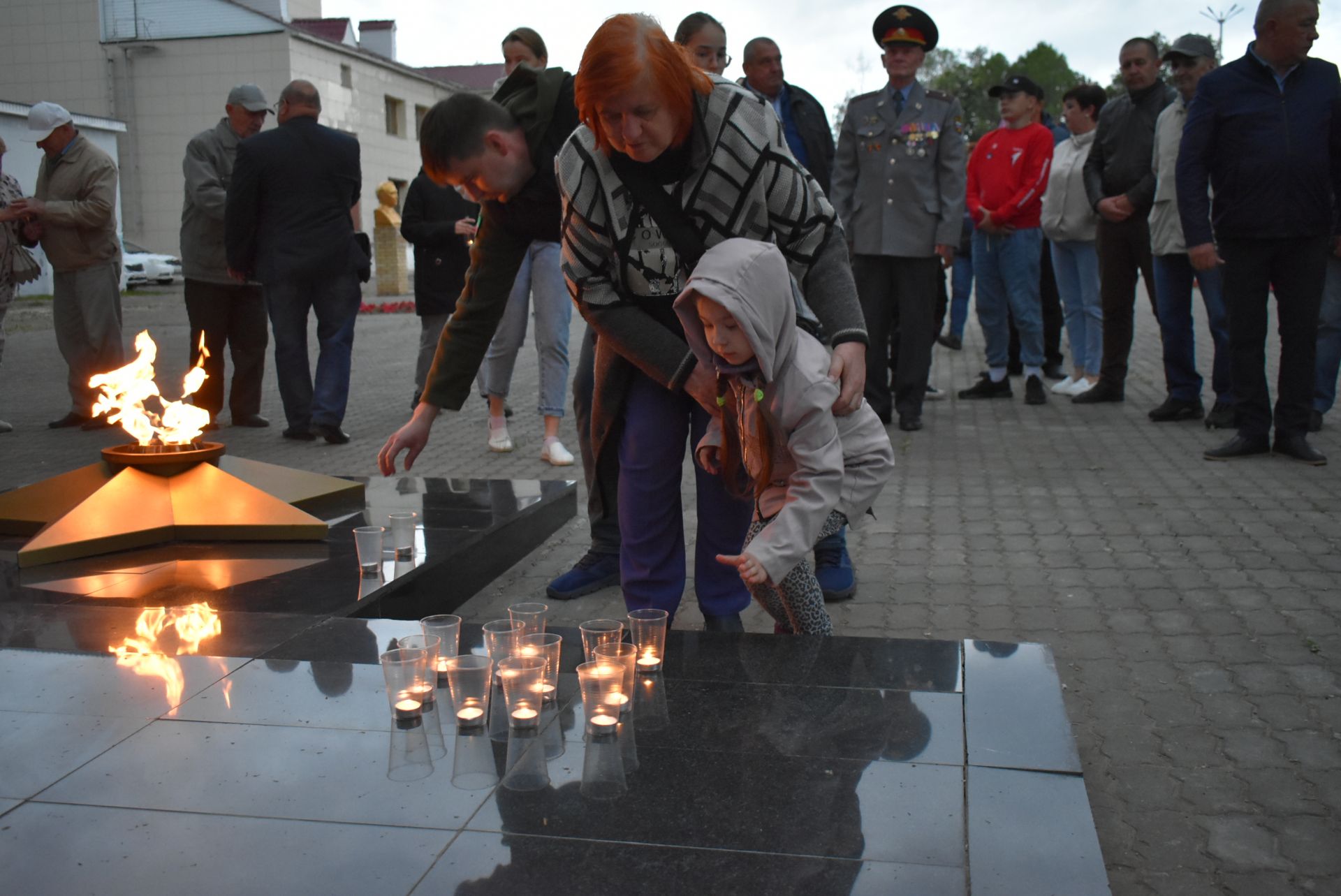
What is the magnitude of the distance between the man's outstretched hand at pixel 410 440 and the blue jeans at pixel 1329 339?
5857 mm

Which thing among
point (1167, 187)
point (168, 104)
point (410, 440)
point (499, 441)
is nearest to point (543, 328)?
point (499, 441)

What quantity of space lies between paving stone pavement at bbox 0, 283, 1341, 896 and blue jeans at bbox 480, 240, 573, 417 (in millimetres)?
491

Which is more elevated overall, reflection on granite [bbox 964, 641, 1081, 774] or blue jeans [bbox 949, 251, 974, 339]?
blue jeans [bbox 949, 251, 974, 339]

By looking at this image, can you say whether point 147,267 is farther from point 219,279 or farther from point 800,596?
point 800,596

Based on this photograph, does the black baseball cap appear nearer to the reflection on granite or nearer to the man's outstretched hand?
the man's outstretched hand

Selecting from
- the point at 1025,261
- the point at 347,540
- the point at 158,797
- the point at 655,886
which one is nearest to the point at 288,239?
the point at 347,540

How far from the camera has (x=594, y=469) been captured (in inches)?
181

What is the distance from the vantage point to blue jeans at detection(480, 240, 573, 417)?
25.1 feet

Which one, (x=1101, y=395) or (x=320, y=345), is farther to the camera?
(x=1101, y=395)

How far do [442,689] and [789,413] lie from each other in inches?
44.8

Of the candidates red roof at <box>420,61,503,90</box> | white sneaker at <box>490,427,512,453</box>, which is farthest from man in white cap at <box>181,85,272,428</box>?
red roof at <box>420,61,503,90</box>

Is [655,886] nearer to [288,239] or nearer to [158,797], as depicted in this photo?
[158,797]

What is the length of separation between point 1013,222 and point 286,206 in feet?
17.9

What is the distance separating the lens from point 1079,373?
35.5ft
